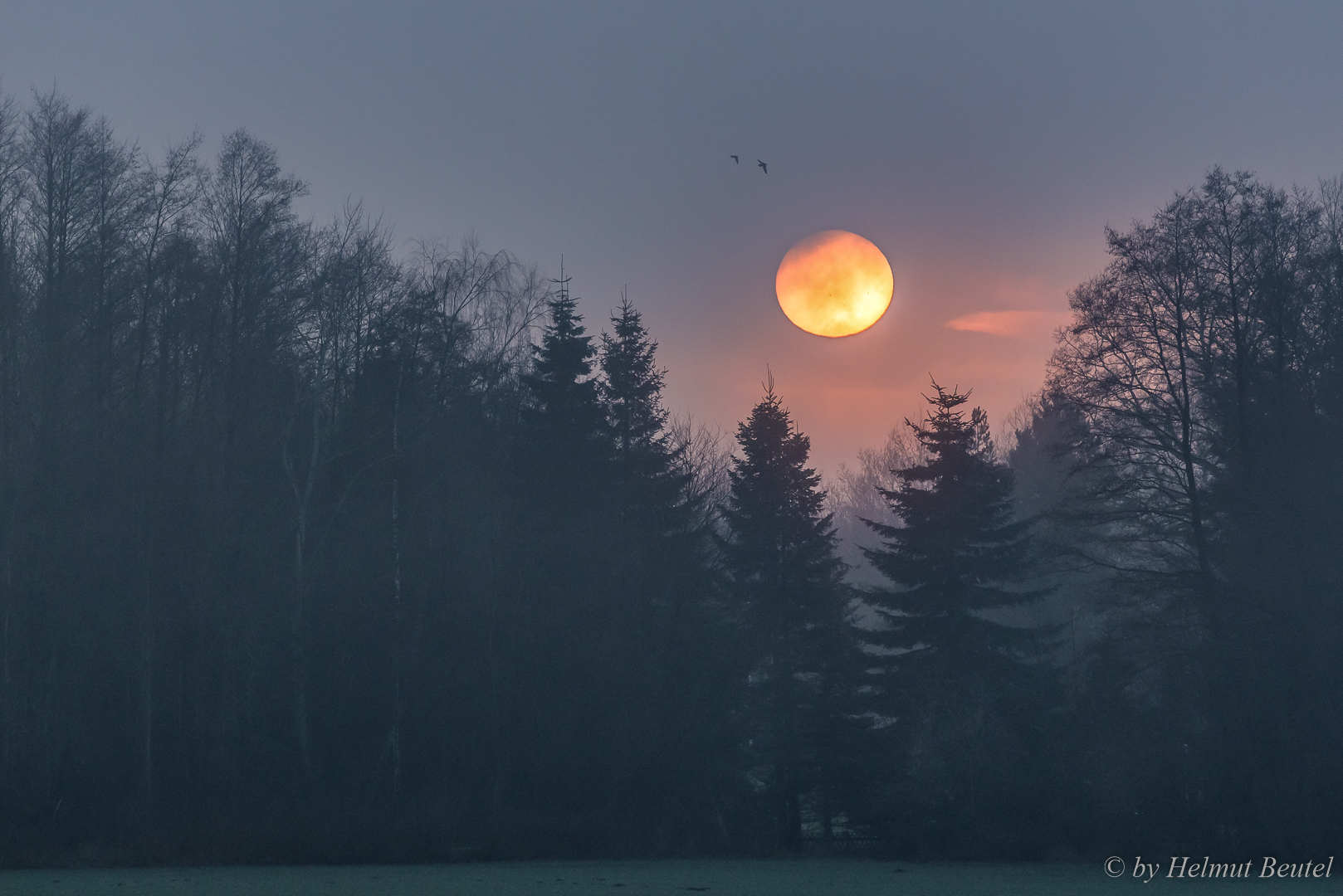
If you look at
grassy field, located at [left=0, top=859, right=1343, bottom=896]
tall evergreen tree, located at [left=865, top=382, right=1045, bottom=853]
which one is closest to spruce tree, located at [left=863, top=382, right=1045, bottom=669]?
tall evergreen tree, located at [left=865, top=382, right=1045, bottom=853]

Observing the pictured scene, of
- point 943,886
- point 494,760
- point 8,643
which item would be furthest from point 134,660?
point 943,886

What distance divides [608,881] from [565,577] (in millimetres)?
13248

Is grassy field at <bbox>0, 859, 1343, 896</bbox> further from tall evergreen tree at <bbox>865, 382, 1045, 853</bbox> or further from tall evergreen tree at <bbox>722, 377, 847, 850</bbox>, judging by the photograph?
tall evergreen tree at <bbox>722, 377, 847, 850</bbox>

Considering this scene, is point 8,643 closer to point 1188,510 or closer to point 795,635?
point 795,635

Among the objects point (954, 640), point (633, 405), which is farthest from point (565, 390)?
point (954, 640)

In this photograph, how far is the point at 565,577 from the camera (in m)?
34.6

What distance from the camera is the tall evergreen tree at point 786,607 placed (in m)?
32.1

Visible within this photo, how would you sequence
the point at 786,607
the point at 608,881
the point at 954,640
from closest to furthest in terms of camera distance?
1. the point at 608,881
2. the point at 954,640
3. the point at 786,607

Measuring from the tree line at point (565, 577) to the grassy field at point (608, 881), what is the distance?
199 cm

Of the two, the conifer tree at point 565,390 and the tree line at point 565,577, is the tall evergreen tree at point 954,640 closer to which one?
the tree line at point 565,577

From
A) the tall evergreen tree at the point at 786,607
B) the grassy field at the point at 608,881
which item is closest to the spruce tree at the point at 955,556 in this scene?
the tall evergreen tree at the point at 786,607

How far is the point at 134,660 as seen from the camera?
29.1 metres

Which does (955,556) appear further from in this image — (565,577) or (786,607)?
(565,577)

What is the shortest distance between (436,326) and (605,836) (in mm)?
16116
